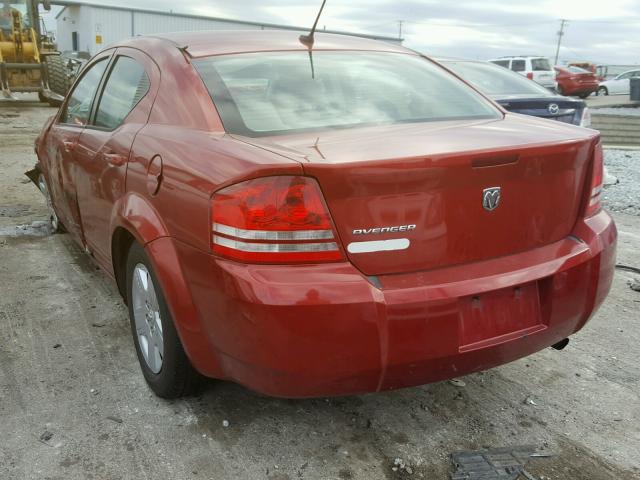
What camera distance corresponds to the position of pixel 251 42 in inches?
118

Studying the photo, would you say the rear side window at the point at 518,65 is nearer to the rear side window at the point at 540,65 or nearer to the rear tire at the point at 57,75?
the rear side window at the point at 540,65

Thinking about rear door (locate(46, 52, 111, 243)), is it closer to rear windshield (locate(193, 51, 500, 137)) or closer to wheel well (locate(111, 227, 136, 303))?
wheel well (locate(111, 227, 136, 303))

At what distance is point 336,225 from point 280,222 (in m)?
0.18

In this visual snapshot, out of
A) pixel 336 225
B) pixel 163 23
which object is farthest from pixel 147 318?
pixel 163 23

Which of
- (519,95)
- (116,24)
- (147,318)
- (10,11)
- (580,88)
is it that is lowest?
(147,318)

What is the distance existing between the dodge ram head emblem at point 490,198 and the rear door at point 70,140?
7.95ft

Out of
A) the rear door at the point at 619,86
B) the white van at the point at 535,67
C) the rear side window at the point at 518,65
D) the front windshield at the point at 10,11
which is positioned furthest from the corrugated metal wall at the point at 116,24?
the front windshield at the point at 10,11

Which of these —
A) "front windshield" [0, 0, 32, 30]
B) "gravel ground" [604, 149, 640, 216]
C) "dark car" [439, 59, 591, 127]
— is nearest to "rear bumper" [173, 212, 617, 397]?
"dark car" [439, 59, 591, 127]

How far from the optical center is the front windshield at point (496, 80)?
6.91 metres

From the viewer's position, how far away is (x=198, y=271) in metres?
2.15

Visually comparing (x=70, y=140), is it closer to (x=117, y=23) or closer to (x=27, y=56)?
(x=27, y=56)

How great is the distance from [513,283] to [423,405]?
2.79 feet

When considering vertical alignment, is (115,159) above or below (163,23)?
below

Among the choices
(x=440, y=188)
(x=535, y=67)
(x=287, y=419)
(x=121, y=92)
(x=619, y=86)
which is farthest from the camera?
(x=619, y=86)
